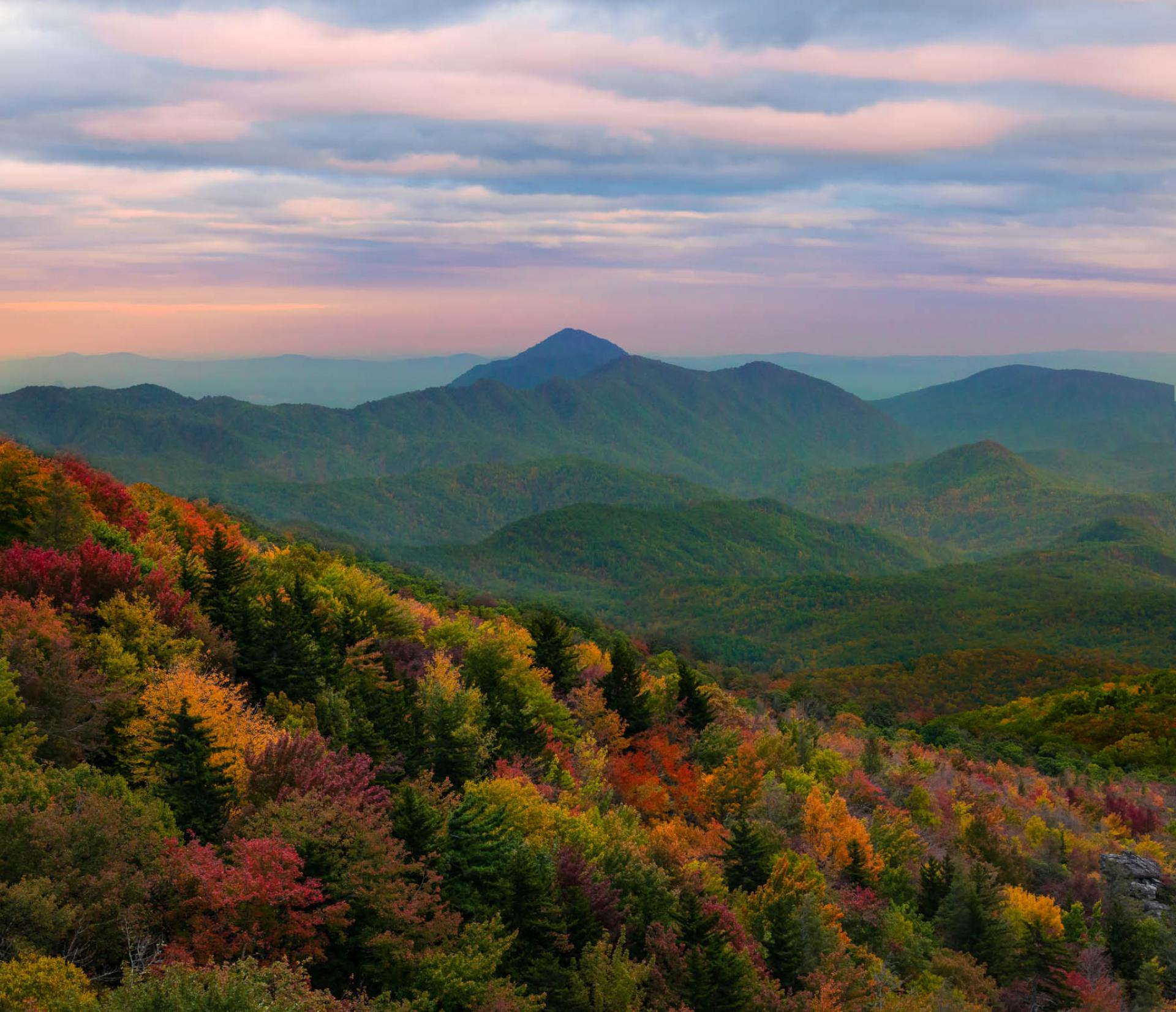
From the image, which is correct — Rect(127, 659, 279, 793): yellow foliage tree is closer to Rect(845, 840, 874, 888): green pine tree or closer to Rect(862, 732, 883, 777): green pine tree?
Rect(845, 840, 874, 888): green pine tree

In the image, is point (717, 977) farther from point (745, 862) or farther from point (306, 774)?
point (306, 774)

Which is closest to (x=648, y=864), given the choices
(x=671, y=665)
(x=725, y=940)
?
(x=725, y=940)

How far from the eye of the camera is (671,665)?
360 feet

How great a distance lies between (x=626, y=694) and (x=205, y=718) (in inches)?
1551

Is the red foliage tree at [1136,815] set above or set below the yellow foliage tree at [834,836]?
below

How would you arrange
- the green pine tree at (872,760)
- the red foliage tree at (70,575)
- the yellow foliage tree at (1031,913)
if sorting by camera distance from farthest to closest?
the green pine tree at (872,760), the yellow foliage tree at (1031,913), the red foliage tree at (70,575)

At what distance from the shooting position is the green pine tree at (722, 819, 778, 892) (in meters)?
46.5

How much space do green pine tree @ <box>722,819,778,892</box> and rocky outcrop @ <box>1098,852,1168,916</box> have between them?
3482cm

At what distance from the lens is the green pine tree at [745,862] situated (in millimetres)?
46469

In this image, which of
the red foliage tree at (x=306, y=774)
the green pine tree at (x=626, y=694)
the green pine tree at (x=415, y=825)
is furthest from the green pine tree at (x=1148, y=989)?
the red foliage tree at (x=306, y=774)

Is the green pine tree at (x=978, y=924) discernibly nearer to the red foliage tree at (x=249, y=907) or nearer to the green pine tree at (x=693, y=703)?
the green pine tree at (x=693, y=703)

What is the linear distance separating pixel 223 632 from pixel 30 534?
13.9m

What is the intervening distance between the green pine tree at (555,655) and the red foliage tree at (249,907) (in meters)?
42.6

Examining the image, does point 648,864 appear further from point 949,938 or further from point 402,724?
point 949,938
